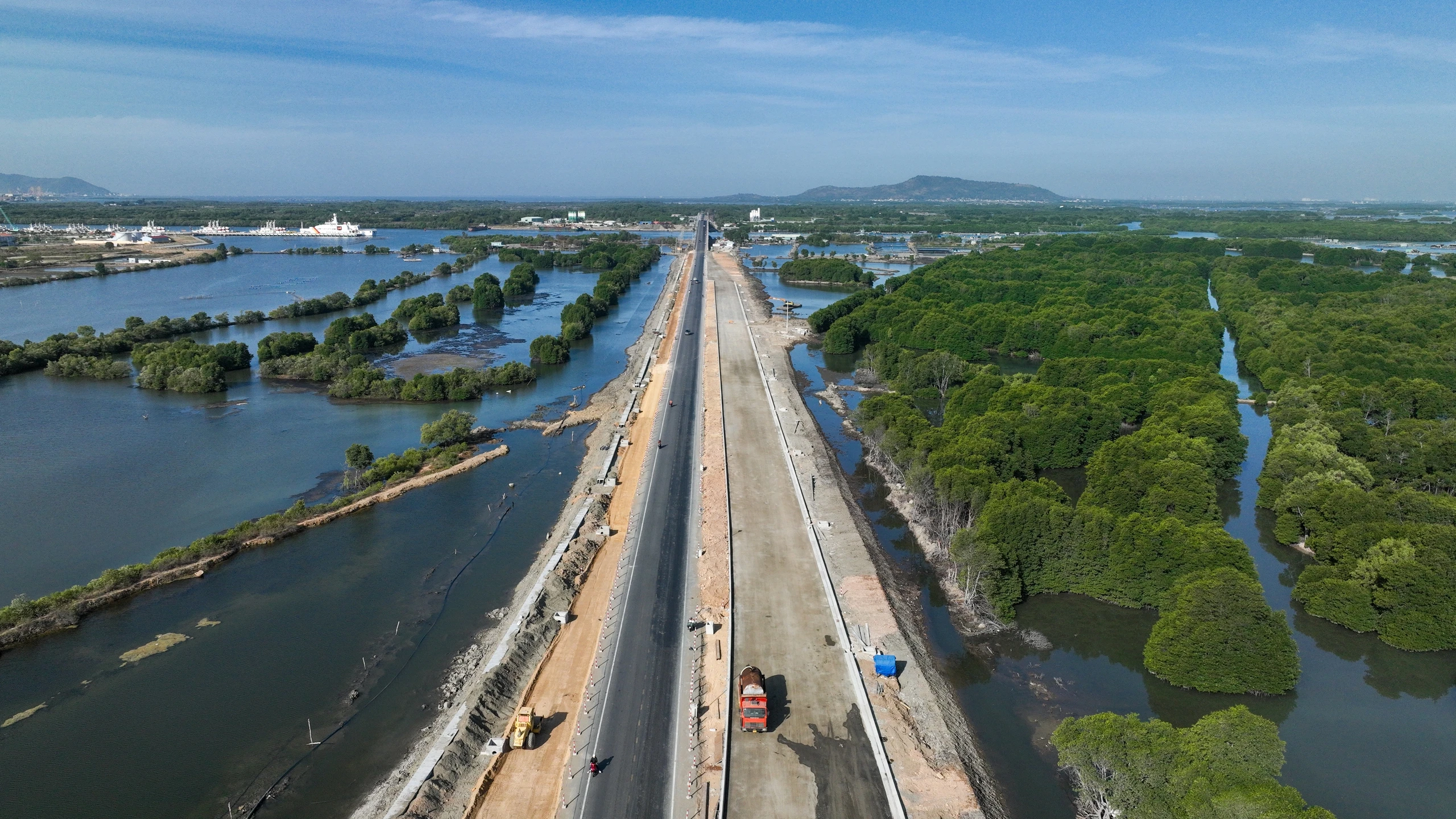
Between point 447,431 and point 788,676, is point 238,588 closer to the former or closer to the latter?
point 447,431

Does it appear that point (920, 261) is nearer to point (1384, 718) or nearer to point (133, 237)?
point (1384, 718)

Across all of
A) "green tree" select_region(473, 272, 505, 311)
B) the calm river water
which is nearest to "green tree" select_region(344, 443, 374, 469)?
the calm river water

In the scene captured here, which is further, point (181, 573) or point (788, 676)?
point (181, 573)

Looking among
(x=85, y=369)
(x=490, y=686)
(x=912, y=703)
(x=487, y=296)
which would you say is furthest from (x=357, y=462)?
(x=487, y=296)

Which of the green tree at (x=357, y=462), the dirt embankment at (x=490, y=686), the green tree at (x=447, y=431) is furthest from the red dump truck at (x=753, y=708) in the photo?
the green tree at (x=447, y=431)

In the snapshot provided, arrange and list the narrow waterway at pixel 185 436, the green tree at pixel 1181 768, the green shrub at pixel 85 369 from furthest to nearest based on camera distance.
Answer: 1. the green shrub at pixel 85 369
2. the narrow waterway at pixel 185 436
3. the green tree at pixel 1181 768

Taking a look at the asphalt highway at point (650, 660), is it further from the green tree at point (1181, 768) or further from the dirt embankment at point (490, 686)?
the green tree at point (1181, 768)

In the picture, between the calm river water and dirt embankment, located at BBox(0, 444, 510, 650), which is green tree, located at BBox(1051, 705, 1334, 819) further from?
dirt embankment, located at BBox(0, 444, 510, 650)
